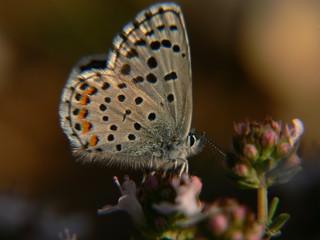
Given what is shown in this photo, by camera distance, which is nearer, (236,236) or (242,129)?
(236,236)

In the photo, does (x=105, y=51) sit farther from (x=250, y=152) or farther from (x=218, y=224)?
(x=218, y=224)

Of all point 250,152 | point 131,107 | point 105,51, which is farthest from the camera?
point 105,51

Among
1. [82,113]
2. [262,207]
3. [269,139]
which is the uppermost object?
[82,113]

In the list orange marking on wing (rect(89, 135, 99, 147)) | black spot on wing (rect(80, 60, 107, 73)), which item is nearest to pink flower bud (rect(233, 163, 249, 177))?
orange marking on wing (rect(89, 135, 99, 147))

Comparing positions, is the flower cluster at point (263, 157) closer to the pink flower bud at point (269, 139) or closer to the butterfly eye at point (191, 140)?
the pink flower bud at point (269, 139)

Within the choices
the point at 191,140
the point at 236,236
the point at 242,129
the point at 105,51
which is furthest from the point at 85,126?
the point at 105,51

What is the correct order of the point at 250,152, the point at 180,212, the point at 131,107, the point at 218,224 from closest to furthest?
the point at 218,224
the point at 180,212
the point at 250,152
the point at 131,107

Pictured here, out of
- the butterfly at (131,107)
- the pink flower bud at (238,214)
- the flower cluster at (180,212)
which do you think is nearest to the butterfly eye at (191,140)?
the butterfly at (131,107)

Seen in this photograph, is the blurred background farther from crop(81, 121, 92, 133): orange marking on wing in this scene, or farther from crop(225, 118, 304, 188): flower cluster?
crop(225, 118, 304, 188): flower cluster
